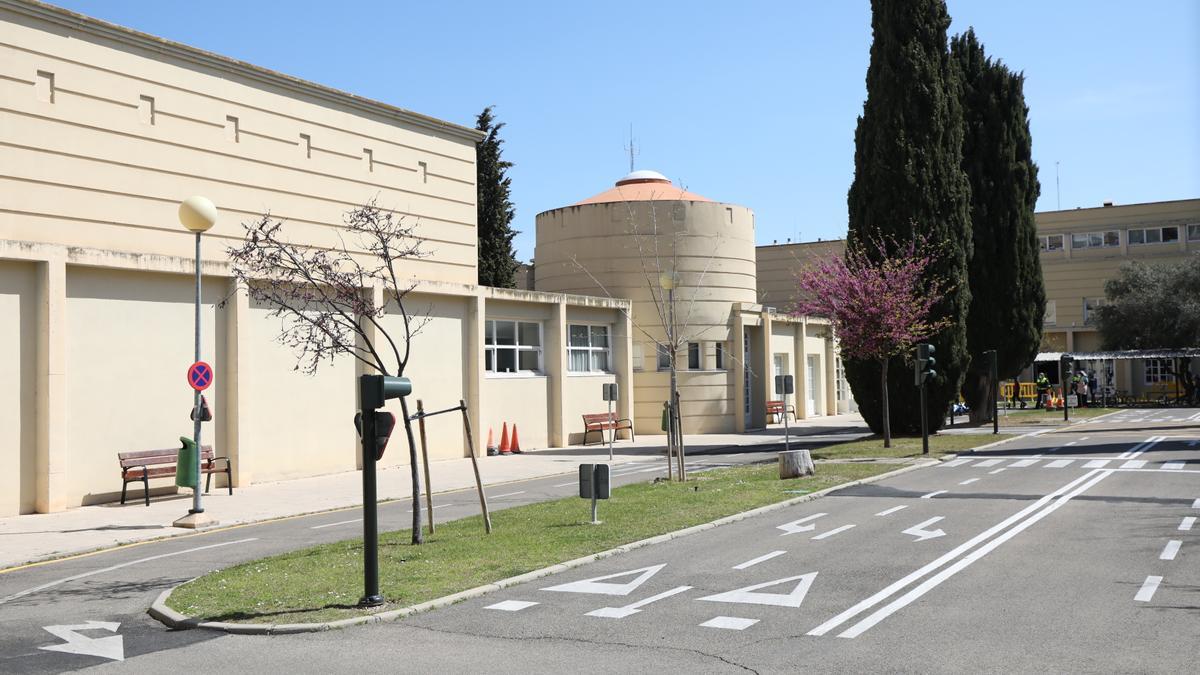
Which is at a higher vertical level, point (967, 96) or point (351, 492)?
point (967, 96)

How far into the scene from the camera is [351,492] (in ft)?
67.3

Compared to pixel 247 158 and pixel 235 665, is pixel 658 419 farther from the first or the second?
pixel 235 665

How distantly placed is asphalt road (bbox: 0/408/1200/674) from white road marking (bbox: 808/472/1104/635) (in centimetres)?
3

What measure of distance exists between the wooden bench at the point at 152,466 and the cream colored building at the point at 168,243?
0.39 metres

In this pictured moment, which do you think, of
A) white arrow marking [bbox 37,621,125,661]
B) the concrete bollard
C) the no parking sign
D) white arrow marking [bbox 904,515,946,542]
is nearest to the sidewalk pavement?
the no parking sign

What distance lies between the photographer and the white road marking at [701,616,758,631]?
8.38m

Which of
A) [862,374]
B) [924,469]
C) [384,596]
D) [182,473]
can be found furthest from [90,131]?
[862,374]

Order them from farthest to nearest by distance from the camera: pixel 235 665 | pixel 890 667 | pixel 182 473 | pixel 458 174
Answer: pixel 458 174, pixel 182 473, pixel 235 665, pixel 890 667

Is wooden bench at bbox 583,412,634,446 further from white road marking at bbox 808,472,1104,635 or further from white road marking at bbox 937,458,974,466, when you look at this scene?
white road marking at bbox 808,472,1104,635

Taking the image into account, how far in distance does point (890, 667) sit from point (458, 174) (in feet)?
76.5

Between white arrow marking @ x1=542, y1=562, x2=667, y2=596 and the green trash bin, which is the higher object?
the green trash bin

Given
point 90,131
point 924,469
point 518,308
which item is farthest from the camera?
point 518,308

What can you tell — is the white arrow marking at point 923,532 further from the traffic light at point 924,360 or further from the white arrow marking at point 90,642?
the traffic light at point 924,360

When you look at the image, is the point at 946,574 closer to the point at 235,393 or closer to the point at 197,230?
the point at 197,230
